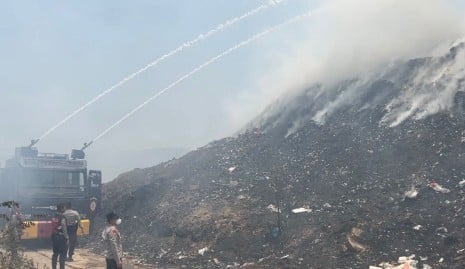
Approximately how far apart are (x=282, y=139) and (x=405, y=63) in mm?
6779

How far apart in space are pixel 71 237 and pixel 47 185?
491cm

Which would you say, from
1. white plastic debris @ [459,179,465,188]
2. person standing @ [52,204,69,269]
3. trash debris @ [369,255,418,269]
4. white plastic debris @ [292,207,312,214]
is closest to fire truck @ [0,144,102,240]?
person standing @ [52,204,69,269]

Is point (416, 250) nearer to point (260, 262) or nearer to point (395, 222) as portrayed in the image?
point (395, 222)

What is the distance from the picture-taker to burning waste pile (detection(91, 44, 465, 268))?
11852mm

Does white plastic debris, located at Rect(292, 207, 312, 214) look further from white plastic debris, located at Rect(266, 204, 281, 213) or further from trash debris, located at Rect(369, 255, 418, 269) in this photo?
trash debris, located at Rect(369, 255, 418, 269)

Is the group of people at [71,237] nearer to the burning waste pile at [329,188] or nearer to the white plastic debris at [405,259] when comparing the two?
the burning waste pile at [329,188]

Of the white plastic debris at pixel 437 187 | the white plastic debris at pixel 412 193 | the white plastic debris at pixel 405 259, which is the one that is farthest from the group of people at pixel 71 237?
the white plastic debris at pixel 437 187

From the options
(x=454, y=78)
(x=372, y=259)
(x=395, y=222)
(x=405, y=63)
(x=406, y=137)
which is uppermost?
(x=405, y=63)

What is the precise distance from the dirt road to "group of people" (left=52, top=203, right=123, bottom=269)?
1.51ft

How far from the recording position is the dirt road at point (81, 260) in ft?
42.2

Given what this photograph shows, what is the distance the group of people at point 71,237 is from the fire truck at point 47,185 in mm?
3788

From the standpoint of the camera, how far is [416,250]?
11.0 metres

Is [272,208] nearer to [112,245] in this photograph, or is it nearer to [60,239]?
[60,239]

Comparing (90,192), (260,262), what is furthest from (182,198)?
(260,262)
